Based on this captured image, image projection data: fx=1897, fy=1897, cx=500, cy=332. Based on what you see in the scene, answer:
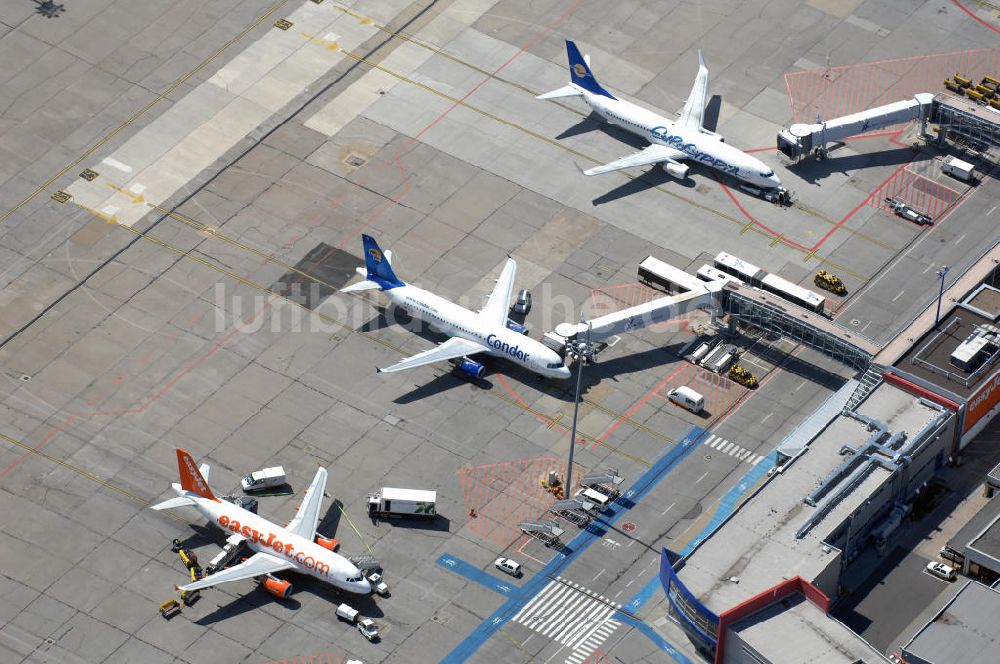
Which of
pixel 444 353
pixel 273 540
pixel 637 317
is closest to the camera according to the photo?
pixel 273 540

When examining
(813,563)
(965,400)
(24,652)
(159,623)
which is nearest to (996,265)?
(965,400)

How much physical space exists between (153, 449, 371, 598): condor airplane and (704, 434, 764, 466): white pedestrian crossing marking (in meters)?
39.0

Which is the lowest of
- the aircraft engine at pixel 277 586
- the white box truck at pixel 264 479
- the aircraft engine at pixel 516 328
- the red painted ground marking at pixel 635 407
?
the aircraft engine at pixel 277 586

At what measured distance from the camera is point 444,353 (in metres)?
196

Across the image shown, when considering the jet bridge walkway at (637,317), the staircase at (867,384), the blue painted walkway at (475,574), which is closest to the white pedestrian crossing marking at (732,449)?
the staircase at (867,384)

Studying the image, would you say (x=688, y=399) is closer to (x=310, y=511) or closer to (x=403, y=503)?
(x=403, y=503)

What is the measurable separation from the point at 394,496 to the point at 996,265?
67543mm

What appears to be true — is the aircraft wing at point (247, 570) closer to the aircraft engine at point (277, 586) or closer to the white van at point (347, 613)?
the aircraft engine at point (277, 586)

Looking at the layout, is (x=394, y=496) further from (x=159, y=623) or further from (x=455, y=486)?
(x=159, y=623)

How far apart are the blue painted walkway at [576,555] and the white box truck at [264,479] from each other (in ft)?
72.8

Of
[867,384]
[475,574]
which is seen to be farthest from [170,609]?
[867,384]

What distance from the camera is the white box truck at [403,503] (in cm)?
18012

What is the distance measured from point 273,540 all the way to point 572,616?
1115 inches

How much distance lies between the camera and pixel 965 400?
7141 inches
